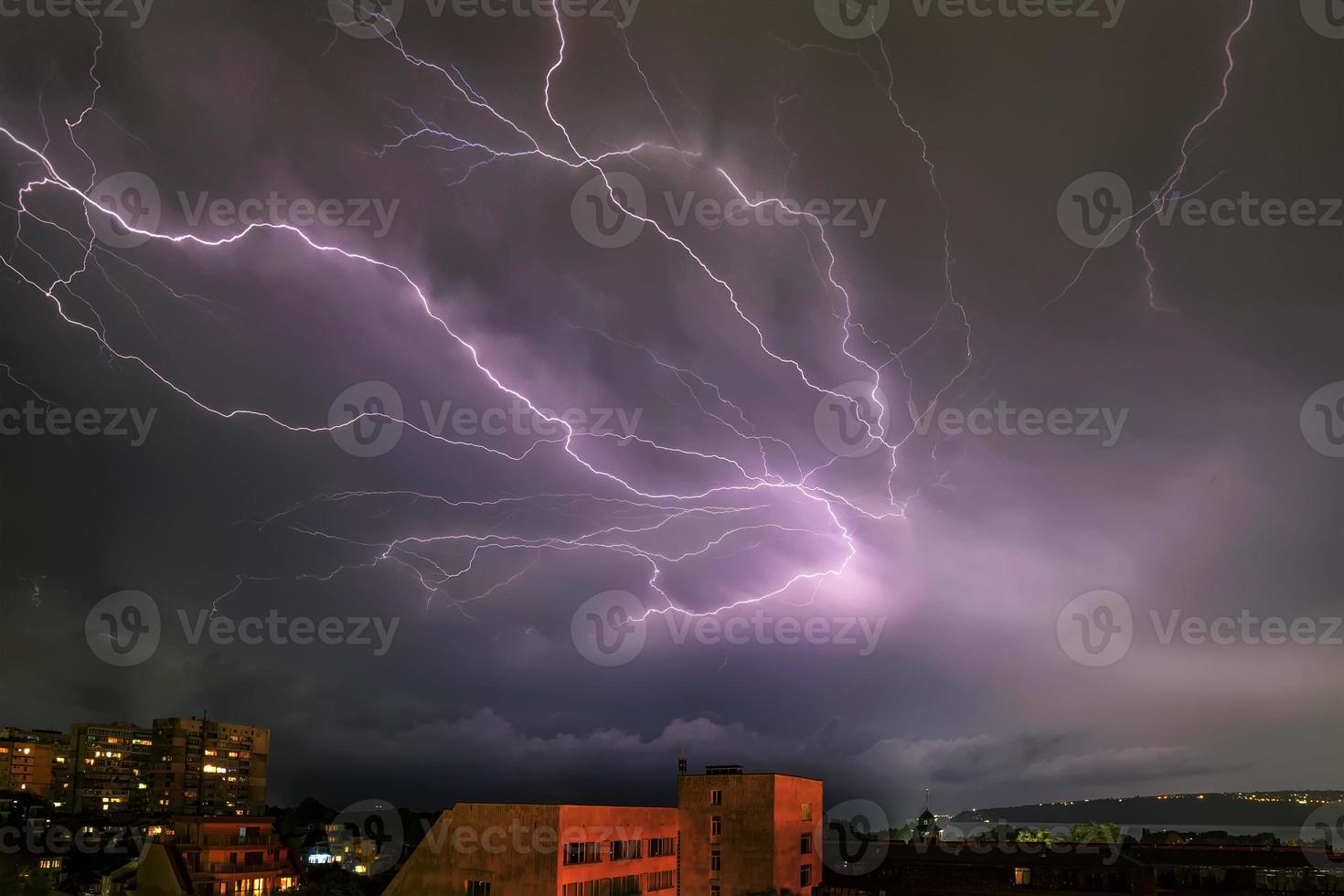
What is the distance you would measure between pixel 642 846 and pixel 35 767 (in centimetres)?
10230

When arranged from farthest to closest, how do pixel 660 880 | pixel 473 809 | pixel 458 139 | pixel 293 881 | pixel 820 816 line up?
pixel 293 881 → pixel 820 816 → pixel 660 880 → pixel 458 139 → pixel 473 809

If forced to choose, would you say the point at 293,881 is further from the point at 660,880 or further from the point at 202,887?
the point at 660,880

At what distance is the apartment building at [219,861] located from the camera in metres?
37.9

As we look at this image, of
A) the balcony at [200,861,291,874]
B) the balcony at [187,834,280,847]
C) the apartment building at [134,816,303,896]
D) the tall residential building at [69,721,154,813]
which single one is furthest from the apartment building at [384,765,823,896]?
the tall residential building at [69,721,154,813]

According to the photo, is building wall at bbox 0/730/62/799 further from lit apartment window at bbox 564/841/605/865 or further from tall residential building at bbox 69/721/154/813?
lit apartment window at bbox 564/841/605/865

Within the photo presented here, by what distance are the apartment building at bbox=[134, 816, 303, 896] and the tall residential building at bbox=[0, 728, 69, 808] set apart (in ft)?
259

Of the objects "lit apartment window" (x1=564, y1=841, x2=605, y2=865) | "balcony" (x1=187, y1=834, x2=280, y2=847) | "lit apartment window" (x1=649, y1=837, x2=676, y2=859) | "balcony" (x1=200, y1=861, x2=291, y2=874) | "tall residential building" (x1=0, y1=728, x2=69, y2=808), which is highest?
"lit apartment window" (x1=564, y1=841, x2=605, y2=865)

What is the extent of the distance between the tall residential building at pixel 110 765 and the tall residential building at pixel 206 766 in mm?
2975

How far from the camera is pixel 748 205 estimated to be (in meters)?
29.9

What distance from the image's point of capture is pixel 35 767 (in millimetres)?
105750

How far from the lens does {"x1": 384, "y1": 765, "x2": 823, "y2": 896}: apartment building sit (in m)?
28.3

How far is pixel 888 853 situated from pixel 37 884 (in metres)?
34.6

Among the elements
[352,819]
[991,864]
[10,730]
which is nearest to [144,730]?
[10,730]

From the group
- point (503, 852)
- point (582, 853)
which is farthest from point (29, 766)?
point (582, 853)
